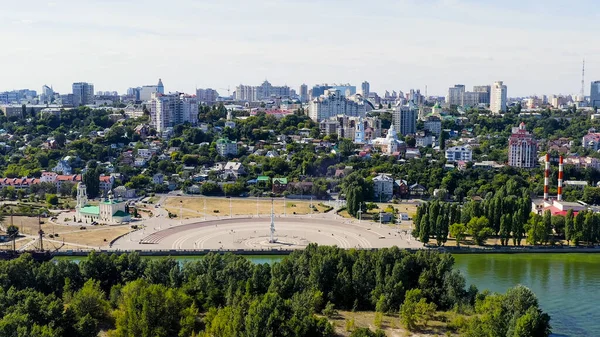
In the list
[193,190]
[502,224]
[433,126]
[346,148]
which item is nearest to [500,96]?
[433,126]

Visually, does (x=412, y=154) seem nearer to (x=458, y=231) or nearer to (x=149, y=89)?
(x=458, y=231)

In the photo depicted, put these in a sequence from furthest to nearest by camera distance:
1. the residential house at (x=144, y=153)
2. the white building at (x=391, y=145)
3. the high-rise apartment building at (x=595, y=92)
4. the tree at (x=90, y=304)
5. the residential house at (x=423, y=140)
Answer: the high-rise apartment building at (x=595, y=92) → the residential house at (x=423, y=140) → the white building at (x=391, y=145) → the residential house at (x=144, y=153) → the tree at (x=90, y=304)

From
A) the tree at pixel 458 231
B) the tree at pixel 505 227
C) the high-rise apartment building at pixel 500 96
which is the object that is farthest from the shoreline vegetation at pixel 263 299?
the high-rise apartment building at pixel 500 96

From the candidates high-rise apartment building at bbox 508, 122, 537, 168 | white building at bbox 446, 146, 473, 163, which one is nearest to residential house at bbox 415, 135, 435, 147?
white building at bbox 446, 146, 473, 163

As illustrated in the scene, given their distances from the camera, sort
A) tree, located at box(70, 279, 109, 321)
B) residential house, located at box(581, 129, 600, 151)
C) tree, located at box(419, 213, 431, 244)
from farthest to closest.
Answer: residential house, located at box(581, 129, 600, 151)
tree, located at box(419, 213, 431, 244)
tree, located at box(70, 279, 109, 321)

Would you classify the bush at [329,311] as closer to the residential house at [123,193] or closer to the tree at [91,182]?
the tree at [91,182]

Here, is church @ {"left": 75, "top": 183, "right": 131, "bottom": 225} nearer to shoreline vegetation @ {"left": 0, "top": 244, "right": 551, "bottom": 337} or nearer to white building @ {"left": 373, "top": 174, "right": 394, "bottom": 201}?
shoreline vegetation @ {"left": 0, "top": 244, "right": 551, "bottom": 337}

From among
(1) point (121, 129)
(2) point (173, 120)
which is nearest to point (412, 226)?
(1) point (121, 129)
